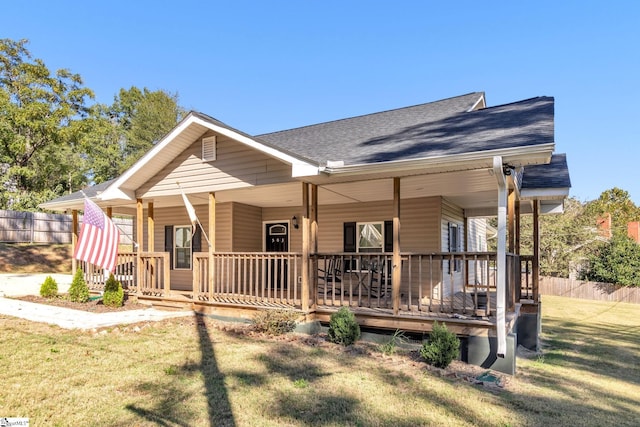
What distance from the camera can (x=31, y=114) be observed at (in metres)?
18.0

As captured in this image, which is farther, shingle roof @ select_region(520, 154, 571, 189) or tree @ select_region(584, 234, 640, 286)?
tree @ select_region(584, 234, 640, 286)

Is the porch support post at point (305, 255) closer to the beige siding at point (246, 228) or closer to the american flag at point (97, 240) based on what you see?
the american flag at point (97, 240)

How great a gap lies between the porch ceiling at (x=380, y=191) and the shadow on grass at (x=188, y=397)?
12.7ft

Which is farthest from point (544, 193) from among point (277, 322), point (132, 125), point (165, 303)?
point (132, 125)

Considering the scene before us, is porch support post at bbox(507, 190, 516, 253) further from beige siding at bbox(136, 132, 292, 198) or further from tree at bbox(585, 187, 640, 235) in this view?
tree at bbox(585, 187, 640, 235)

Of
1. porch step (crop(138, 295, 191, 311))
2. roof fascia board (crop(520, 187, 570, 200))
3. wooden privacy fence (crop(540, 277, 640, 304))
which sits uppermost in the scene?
roof fascia board (crop(520, 187, 570, 200))

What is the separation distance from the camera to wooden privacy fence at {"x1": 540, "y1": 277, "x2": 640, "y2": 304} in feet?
64.9

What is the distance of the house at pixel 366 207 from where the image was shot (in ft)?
19.6

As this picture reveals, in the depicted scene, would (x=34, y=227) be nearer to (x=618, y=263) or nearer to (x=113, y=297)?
(x=113, y=297)

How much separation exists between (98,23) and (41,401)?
1949cm

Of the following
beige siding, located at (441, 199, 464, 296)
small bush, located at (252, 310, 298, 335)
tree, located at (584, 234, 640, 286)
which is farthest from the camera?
tree, located at (584, 234, 640, 286)

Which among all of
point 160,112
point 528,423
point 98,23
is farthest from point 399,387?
point 160,112

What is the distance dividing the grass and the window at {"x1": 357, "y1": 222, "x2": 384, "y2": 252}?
412 cm

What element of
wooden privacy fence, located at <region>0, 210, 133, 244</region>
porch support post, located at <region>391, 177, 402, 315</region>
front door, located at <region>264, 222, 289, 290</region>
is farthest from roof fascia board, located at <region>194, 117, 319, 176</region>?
wooden privacy fence, located at <region>0, 210, 133, 244</region>
